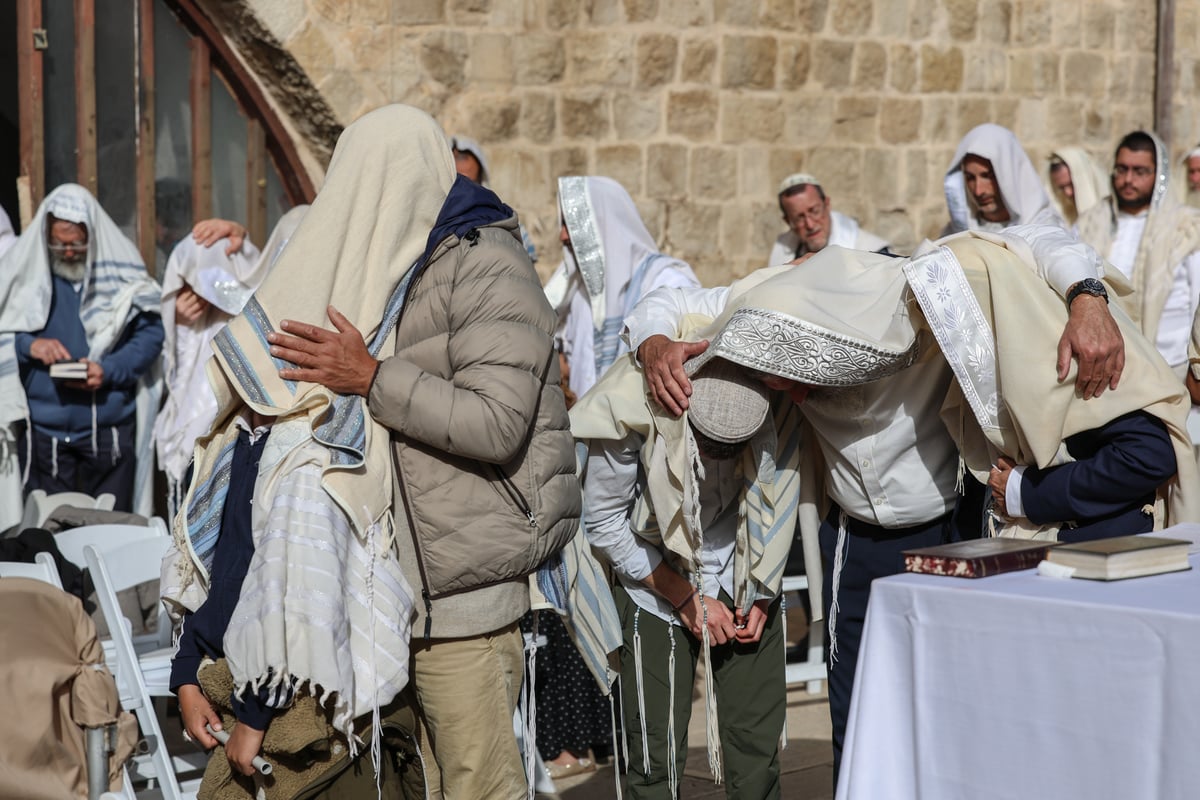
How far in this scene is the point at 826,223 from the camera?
6441 millimetres

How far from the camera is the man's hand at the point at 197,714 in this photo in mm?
2465

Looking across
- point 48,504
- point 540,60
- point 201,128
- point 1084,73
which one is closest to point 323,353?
point 48,504

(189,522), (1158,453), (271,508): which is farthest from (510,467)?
(1158,453)

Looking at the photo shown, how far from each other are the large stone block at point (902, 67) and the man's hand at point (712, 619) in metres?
6.25

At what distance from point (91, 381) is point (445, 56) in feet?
8.70

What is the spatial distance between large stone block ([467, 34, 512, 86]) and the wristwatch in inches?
201

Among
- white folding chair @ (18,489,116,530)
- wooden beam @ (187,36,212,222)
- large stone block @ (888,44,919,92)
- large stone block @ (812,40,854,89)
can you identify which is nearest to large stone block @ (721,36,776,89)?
large stone block @ (812,40,854,89)

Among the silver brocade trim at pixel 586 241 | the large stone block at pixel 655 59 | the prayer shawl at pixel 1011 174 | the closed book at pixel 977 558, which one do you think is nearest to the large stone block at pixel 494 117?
the large stone block at pixel 655 59

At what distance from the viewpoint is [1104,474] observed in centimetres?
250

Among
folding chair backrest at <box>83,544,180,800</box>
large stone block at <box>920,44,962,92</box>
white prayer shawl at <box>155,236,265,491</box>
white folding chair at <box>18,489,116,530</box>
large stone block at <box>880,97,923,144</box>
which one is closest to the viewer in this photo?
folding chair backrest at <box>83,544,180,800</box>

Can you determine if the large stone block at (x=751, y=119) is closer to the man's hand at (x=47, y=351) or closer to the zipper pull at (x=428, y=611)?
the man's hand at (x=47, y=351)

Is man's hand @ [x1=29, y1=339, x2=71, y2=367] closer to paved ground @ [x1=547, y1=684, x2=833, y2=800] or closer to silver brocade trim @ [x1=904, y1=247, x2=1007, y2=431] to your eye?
paved ground @ [x1=547, y1=684, x2=833, y2=800]

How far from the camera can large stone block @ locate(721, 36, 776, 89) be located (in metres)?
7.86

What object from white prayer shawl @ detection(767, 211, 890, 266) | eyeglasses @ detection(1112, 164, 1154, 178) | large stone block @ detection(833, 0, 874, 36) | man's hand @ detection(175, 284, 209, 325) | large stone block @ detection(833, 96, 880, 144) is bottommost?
man's hand @ detection(175, 284, 209, 325)
